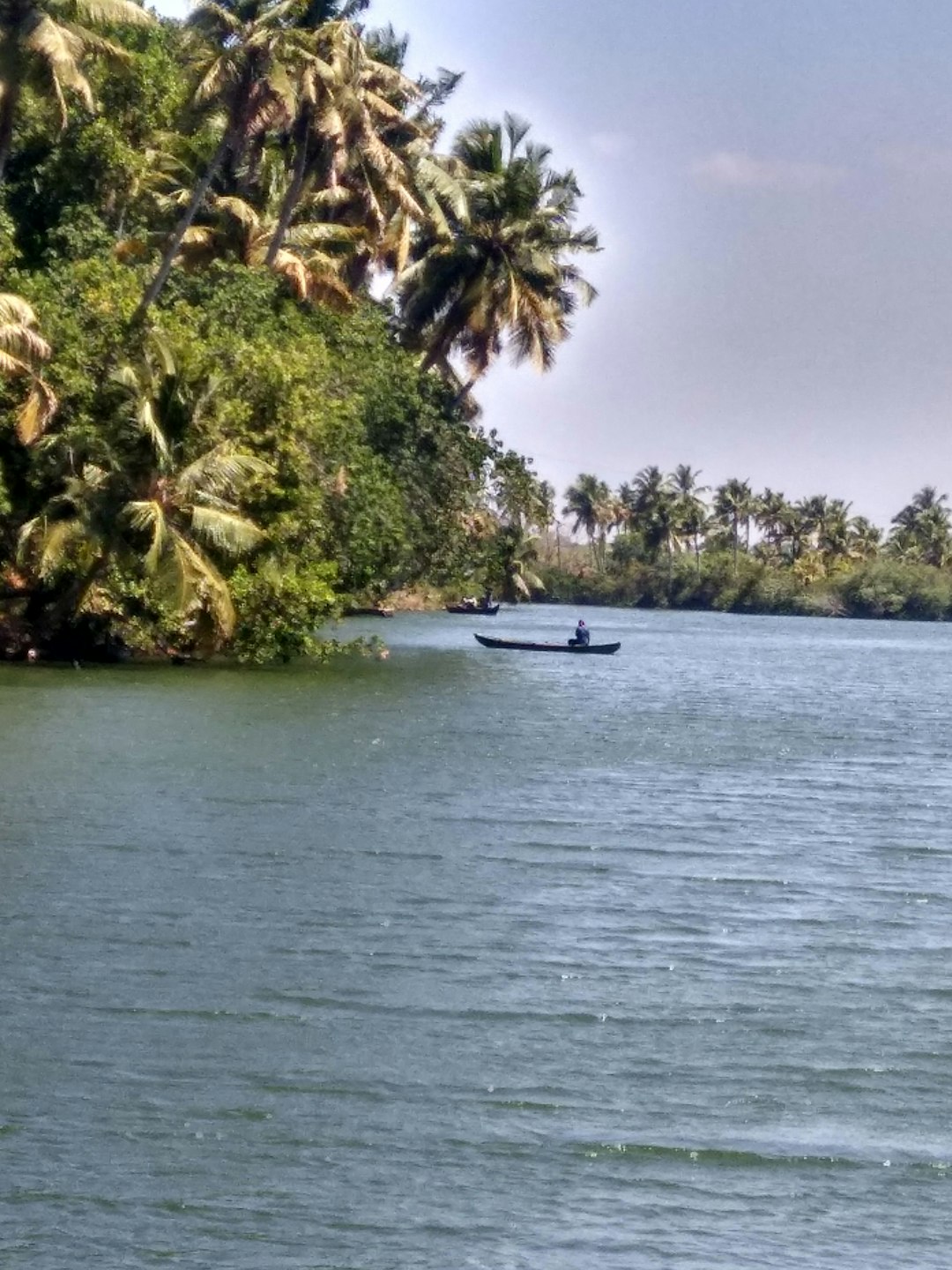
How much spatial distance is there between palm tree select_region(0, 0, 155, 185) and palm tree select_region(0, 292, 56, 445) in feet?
12.7

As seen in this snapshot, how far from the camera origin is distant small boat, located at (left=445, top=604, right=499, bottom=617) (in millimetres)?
102875

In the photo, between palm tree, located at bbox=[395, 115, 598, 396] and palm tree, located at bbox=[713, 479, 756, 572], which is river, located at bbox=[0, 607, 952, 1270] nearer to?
palm tree, located at bbox=[395, 115, 598, 396]

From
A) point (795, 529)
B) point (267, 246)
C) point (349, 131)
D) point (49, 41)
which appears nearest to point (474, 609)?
point (795, 529)

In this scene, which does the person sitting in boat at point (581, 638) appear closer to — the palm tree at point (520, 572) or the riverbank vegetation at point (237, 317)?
the riverbank vegetation at point (237, 317)

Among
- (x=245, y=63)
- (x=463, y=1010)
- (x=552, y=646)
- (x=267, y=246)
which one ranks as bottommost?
→ (x=463, y=1010)

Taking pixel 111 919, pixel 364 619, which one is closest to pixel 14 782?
pixel 111 919

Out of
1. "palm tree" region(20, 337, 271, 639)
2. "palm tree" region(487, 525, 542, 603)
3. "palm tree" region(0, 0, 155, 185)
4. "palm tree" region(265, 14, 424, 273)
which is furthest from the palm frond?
"palm tree" region(487, 525, 542, 603)

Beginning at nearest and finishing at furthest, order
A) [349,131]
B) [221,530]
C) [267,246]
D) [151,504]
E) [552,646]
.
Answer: [151,504] < [221,530] < [349,131] < [267,246] < [552,646]

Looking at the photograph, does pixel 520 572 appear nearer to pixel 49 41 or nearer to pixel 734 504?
pixel 734 504

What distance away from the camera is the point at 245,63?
35.9 m

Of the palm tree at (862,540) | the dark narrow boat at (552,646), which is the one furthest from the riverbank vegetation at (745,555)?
the dark narrow boat at (552,646)

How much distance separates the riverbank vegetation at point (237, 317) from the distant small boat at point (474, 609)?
4879 cm

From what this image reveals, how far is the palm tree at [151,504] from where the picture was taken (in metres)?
32.4

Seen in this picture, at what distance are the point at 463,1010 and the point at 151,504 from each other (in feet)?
72.5
